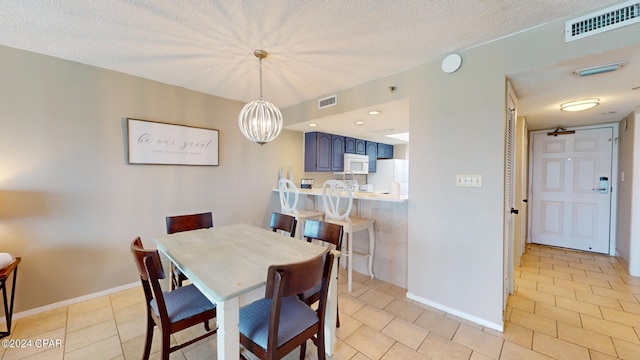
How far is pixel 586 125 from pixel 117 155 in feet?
21.3

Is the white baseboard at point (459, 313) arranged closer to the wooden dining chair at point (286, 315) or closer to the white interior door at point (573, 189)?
the wooden dining chair at point (286, 315)

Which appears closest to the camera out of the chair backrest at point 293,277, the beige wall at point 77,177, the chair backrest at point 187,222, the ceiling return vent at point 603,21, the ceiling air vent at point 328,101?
the chair backrest at point 293,277

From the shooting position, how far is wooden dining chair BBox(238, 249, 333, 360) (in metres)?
1.07

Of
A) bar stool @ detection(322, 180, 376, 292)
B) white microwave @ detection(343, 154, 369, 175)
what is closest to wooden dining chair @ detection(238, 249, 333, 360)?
bar stool @ detection(322, 180, 376, 292)

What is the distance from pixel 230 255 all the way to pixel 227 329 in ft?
1.77

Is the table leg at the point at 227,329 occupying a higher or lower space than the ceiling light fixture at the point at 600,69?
lower

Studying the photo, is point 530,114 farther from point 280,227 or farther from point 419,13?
point 280,227

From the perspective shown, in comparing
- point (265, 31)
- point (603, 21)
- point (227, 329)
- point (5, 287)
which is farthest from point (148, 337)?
point (603, 21)

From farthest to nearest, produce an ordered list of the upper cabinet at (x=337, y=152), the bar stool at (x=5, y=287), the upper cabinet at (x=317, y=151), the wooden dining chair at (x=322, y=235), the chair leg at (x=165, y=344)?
the upper cabinet at (x=337, y=152)
the upper cabinet at (x=317, y=151)
the bar stool at (x=5, y=287)
the wooden dining chair at (x=322, y=235)
the chair leg at (x=165, y=344)

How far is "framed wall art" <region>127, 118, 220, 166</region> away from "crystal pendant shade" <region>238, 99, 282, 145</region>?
4.00ft

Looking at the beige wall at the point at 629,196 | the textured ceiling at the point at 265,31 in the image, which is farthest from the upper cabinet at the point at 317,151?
the beige wall at the point at 629,196

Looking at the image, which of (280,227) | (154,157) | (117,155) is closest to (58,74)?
(117,155)

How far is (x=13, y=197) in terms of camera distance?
6.82 ft

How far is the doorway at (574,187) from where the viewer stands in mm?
3707
